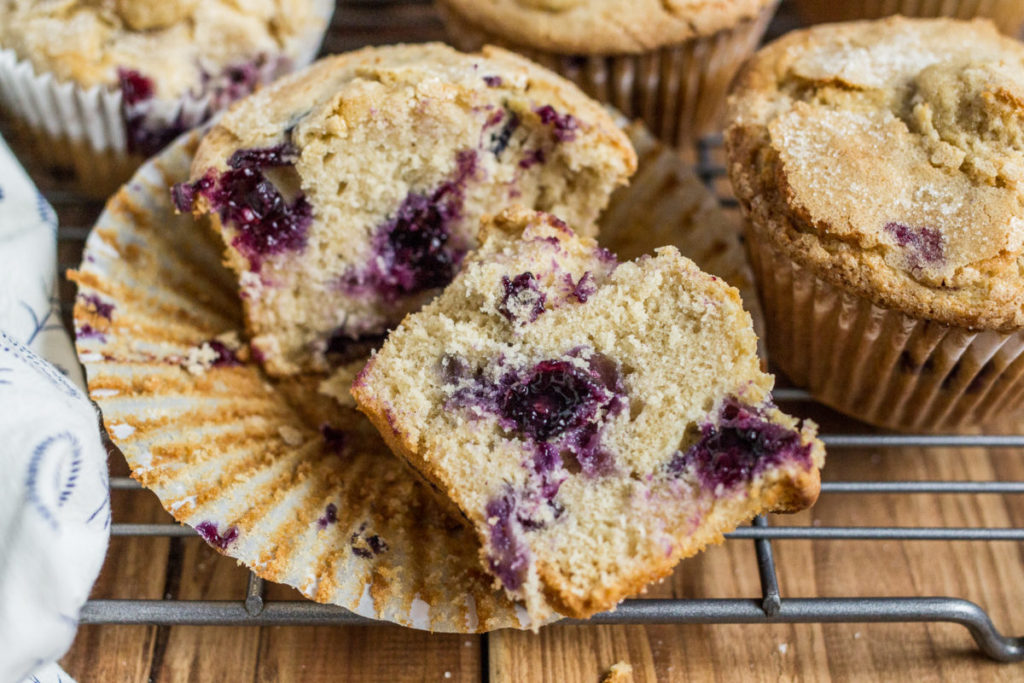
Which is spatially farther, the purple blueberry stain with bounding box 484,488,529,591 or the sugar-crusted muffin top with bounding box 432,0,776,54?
the sugar-crusted muffin top with bounding box 432,0,776,54

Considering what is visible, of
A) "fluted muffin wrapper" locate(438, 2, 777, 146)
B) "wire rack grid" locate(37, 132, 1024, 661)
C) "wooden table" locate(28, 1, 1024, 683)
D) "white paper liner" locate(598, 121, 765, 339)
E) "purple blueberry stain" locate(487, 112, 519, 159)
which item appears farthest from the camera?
"fluted muffin wrapper" locate(438, 2, 777, 146)

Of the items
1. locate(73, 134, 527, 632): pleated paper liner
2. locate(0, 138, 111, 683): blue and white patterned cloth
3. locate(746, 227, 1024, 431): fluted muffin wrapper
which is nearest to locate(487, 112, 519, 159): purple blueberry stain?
locate(746, 227, 1024, 431): fluted muffin wrapper

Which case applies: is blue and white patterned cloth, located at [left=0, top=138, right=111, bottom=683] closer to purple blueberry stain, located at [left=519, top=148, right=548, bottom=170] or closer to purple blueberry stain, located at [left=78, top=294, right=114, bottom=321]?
purple blueberry stain, located at [left=78, top=294, right=114, bottom=321]

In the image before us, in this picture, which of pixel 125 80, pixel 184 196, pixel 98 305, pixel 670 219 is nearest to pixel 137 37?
pixel 125 80

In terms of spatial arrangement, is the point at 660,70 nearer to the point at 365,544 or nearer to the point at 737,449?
the point at 737,449

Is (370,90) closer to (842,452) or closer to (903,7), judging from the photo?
(842,452)

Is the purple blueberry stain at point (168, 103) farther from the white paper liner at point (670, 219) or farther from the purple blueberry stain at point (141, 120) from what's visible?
the white paper liner at point (670, 219)

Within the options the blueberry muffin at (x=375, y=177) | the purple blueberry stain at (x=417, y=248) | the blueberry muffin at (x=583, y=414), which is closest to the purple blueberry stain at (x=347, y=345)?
the blueberry muffin at (x=375, y=177)
